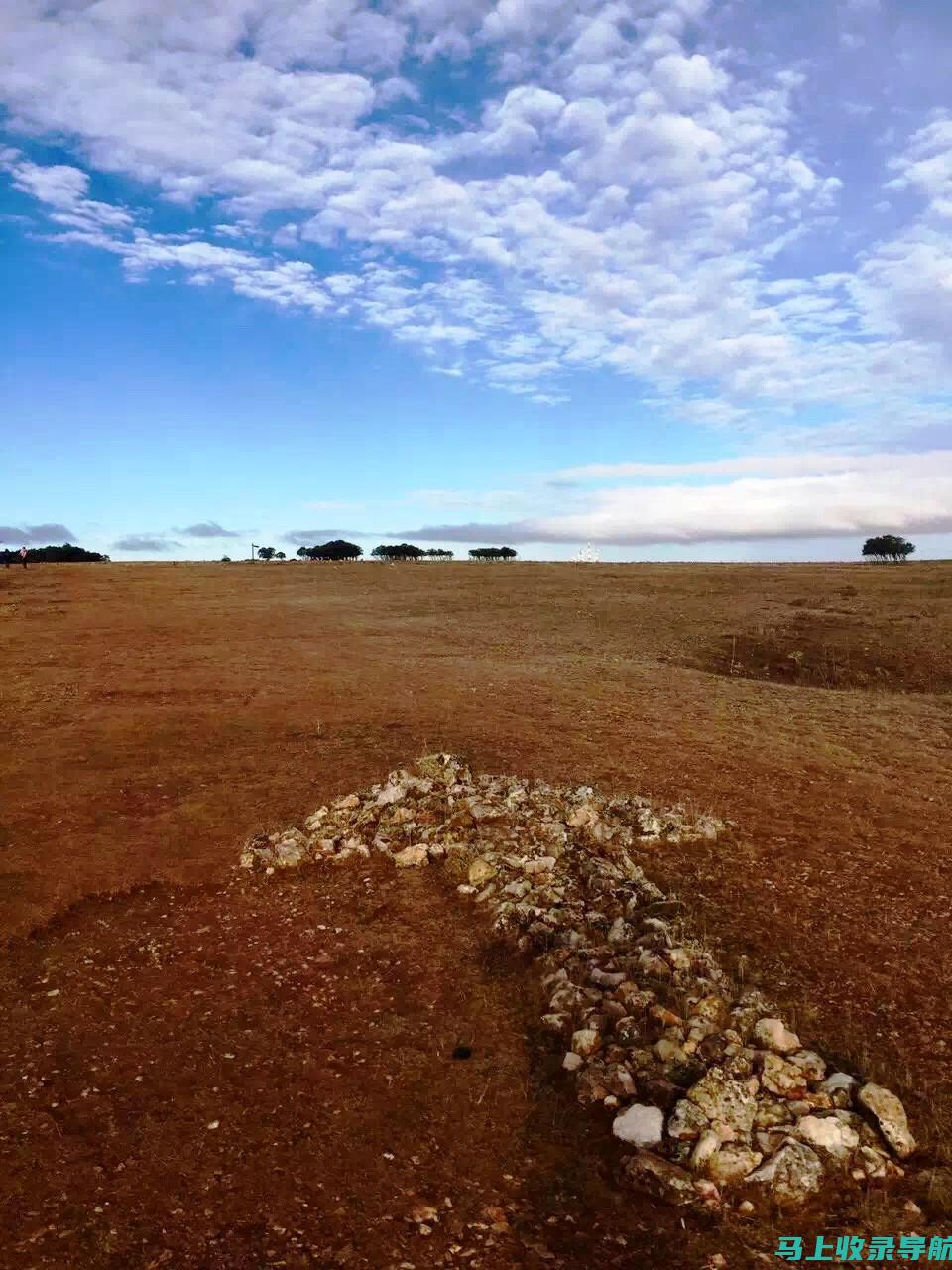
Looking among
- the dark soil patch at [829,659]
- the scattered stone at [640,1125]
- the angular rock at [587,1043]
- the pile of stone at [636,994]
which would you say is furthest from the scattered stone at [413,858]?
the dark soil patch at [829,659]

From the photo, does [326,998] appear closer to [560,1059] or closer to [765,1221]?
[560,1059]

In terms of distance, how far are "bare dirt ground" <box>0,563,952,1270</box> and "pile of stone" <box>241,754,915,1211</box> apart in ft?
0.82

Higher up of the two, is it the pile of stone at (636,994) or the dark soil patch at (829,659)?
the dark soil patch at (829,659)

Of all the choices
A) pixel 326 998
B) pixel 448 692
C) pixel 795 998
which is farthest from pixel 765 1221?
pixel 448 692

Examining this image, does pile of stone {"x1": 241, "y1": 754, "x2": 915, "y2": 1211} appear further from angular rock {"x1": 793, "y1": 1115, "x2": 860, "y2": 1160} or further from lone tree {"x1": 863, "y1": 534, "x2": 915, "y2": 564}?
lone tree {"x1": 863, "y1": 534, "x2": 915, "y2": 564}

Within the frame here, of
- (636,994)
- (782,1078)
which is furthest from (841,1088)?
(636,994)

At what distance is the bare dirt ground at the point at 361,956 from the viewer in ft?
13.4

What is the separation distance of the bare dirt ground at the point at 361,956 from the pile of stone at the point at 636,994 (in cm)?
25

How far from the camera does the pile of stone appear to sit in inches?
169

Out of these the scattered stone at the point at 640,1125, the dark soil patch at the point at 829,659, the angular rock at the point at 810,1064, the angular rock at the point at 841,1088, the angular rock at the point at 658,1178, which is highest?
the dark soil patch at the point at 829,659

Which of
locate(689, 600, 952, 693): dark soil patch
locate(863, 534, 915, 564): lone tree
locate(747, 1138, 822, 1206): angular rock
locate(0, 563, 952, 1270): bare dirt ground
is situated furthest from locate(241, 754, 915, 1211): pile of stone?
locate(863, 534, 915, 564): lone tree

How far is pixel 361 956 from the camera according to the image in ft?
21.9

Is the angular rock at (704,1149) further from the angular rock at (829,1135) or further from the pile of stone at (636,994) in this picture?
the angular rock at (829,1135)

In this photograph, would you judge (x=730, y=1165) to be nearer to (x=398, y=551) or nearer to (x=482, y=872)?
(x=482, y=872)
